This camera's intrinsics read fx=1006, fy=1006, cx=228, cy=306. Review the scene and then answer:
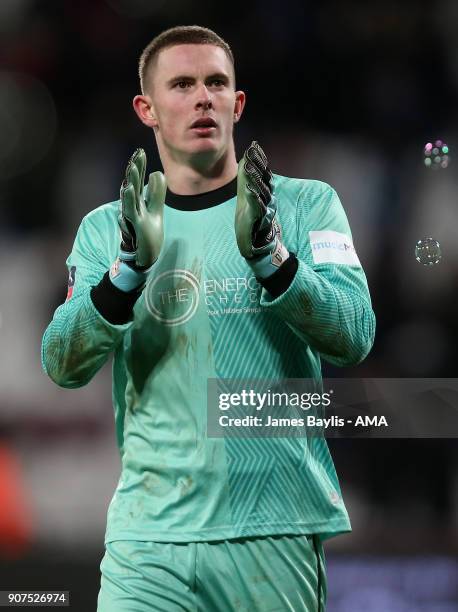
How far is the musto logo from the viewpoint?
279 centimetres

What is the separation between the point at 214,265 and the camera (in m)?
2.83

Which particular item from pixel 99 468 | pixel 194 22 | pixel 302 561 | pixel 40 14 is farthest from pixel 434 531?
pixel 40 14

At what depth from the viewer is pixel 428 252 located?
4.07 m

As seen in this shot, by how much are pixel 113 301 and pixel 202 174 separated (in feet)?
1.77

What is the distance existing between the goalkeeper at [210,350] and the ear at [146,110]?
22 cm

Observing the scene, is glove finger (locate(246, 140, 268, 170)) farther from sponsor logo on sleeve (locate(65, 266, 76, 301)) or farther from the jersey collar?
sponsor logo on sleeve (locate(65, 266, 76, 301))

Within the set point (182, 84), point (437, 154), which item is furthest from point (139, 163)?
point (437, 154)

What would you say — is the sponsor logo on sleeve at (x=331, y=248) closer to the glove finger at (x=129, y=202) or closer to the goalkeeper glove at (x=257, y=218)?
the goalkeeper glove at (x=257, y=218)

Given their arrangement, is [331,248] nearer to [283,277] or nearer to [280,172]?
[283,277]

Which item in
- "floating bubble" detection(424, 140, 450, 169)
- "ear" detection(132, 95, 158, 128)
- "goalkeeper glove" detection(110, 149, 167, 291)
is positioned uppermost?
"floating bubble" detection(424, 140, 450, 169)

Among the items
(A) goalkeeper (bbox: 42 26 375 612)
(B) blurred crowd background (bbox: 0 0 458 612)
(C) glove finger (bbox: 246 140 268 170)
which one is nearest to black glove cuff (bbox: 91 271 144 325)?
(A) goalkeeper (bbox: 42 26 375 612)

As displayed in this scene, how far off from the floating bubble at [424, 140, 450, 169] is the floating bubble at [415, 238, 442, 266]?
34cm

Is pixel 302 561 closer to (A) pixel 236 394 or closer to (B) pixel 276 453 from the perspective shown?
(B) pixel 276 453

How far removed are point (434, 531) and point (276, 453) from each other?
184 centimetres
